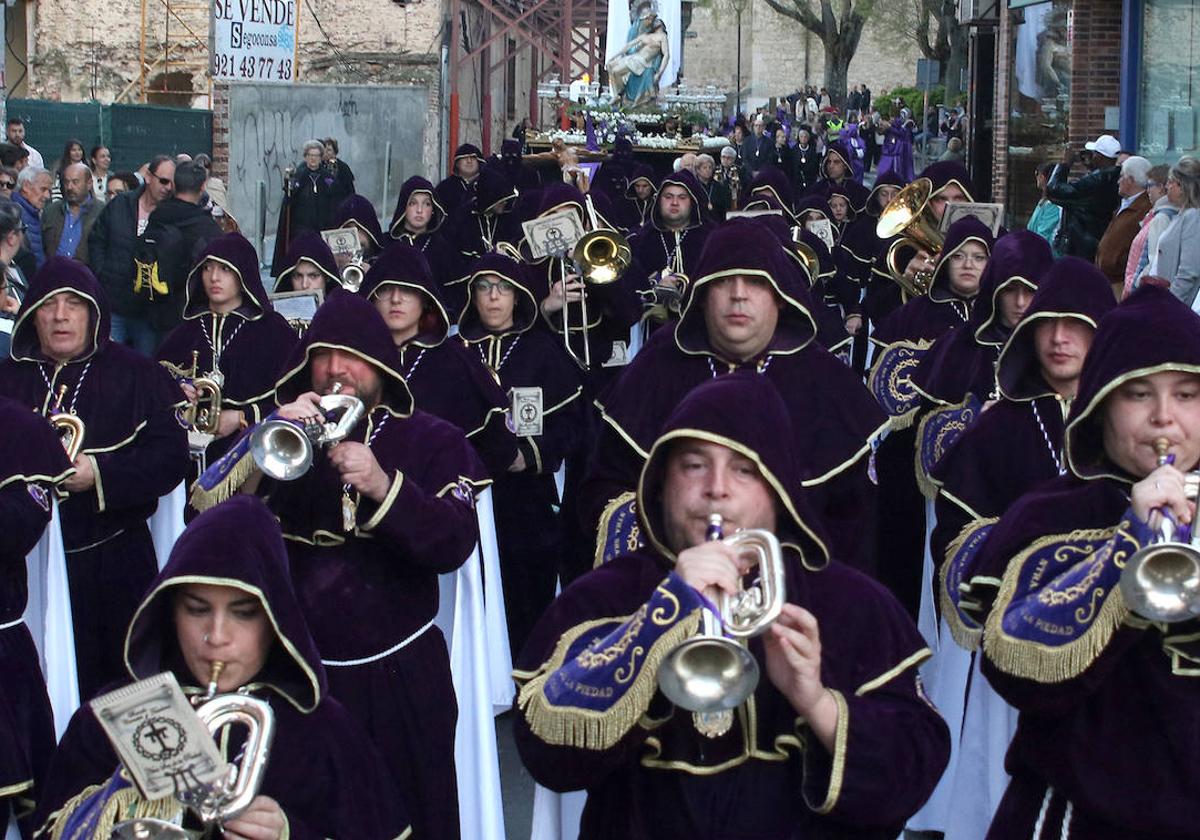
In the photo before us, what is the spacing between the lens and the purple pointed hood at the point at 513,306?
30.9 feet

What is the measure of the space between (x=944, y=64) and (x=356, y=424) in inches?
2261

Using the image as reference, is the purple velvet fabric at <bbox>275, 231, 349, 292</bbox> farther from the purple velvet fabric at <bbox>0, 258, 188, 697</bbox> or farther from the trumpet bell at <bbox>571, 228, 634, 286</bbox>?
the purple velvet fabric at <bbox>0, 258, 188, 697</bbox>

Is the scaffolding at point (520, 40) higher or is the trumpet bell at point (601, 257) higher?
the scaffolding at point (520, 40)

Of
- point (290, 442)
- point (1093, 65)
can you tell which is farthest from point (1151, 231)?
point (1093, 65)

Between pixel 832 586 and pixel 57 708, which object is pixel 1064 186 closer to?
pixel 57 708

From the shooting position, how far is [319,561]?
19.0 ft

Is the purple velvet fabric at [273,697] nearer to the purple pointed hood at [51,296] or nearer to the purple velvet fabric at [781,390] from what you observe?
the purple velvet fabric at [781,390]

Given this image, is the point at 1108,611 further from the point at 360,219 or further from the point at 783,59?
the point at 783,59

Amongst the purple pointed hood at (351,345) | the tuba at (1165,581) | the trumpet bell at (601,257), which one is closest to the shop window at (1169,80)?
the trumpet bell at (601,257)

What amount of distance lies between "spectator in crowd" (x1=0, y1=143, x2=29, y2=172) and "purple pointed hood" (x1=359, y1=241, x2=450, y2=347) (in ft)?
24.8

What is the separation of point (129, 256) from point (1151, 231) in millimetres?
6436

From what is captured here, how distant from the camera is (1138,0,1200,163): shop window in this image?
66.1ft

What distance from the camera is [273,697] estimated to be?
4.15 metres

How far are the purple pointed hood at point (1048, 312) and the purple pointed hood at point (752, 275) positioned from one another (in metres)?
0.64
